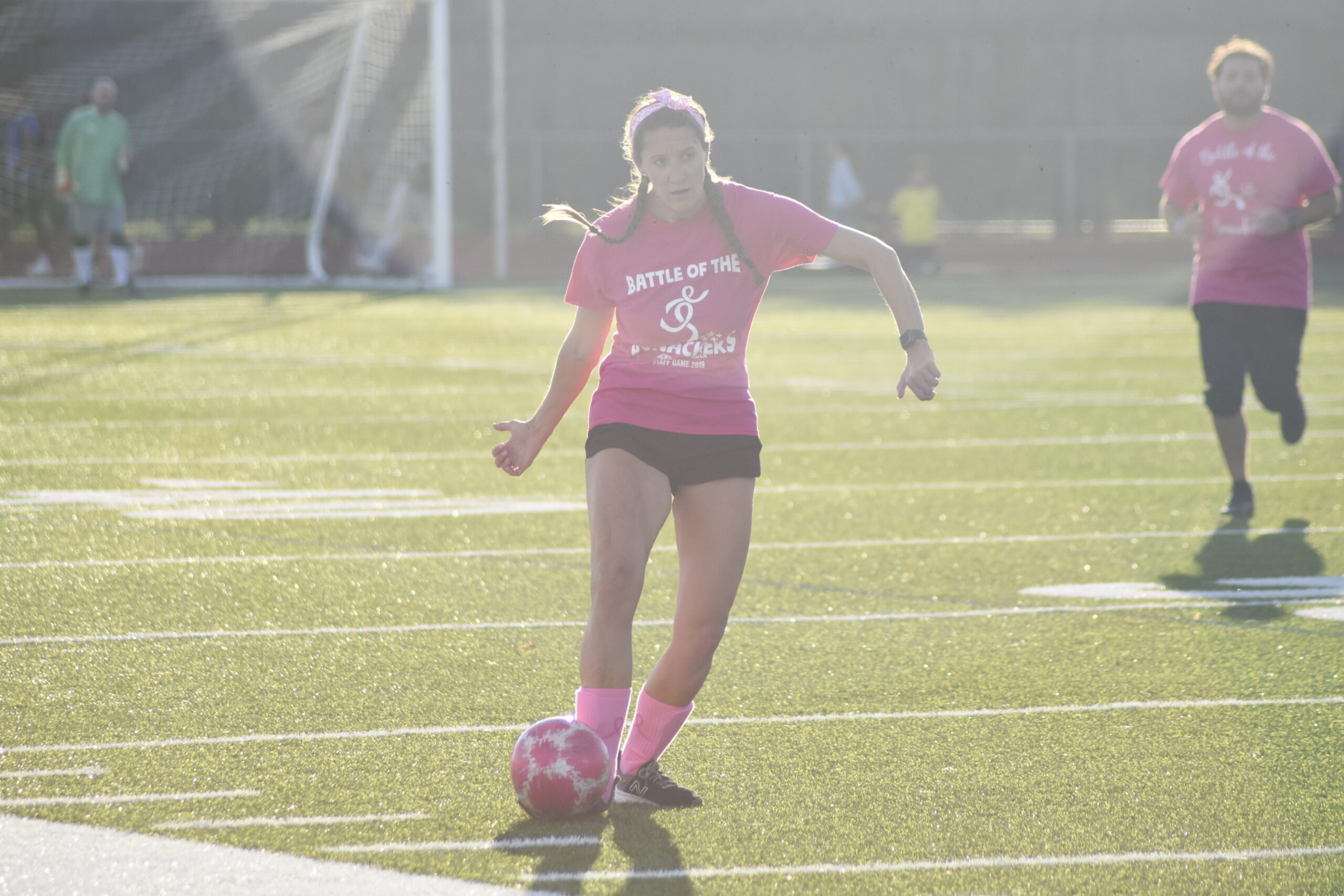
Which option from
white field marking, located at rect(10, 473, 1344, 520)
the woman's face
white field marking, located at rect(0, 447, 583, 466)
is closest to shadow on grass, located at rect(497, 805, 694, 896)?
the woman's face

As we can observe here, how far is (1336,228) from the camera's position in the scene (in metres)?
32.9

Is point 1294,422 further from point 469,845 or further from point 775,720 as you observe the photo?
point 469,845

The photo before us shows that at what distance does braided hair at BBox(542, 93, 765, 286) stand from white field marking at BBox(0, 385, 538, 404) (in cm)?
838

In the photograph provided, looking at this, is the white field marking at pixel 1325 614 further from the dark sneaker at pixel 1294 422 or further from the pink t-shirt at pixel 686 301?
the pink t-shirt at pixel 686 301

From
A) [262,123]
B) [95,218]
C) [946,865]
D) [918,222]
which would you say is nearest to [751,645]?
[946,865]

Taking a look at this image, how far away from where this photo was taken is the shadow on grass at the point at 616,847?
343 centimetres

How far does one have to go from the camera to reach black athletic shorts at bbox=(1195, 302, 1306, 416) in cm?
778

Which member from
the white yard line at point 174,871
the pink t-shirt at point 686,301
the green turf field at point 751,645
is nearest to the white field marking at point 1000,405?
the green turf field at point 751,645

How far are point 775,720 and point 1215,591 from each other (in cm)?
253

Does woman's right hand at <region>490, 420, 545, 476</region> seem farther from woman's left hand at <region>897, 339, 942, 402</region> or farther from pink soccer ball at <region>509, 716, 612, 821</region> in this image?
woman's left hand at <region>897, 339, 942, 402</region>

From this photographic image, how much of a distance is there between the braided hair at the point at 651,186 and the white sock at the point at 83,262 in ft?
62.0

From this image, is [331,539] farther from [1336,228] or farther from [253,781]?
[1336,228]

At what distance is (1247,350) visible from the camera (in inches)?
311

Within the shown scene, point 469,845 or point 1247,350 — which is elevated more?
point 1247,350
